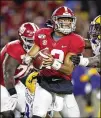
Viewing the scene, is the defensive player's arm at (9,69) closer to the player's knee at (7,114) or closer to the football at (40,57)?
the player's knee at (7,114)

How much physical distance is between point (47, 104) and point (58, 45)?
68 cm

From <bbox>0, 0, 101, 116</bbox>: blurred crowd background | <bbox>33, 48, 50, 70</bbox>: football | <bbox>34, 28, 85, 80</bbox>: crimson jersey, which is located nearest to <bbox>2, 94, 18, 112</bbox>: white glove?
<bbox>34, 28, 85, 80</bbox>: crimson jersey

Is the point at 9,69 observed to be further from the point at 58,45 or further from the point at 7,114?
the point at 58,45

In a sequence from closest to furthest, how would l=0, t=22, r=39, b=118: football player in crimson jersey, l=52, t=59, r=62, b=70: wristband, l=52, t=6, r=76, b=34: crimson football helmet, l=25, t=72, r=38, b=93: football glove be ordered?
l=52, t=59, r=62, b=70: wristband, l=52, t=6, r=76, b=34: crimson football helmet, l=25, t=72, r=38, b=93: football glove, l=0, t=22, r=39, b=118: football player in crimson jersey

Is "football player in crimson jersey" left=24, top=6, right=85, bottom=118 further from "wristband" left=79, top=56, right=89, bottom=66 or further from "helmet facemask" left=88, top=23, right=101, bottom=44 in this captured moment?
"helmet facemask" left=88, top=23, right=101, bottom=44

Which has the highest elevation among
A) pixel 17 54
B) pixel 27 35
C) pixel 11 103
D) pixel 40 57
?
pixel 27 35

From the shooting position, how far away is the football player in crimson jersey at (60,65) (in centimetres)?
709

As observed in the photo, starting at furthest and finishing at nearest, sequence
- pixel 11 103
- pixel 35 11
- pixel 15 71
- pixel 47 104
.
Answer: pixel 35 11 → pixel 15 71 → pixel 11 103 → pixel 47 104

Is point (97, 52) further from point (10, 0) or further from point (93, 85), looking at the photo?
point (10, 0)

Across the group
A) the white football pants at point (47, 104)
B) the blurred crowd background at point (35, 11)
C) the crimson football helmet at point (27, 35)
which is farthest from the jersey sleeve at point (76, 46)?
the blurred crowd background at point (35, 11)

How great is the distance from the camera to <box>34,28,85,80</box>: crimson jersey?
7109mm

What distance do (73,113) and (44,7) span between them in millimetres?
5887

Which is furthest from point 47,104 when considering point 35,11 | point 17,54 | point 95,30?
point 35,11

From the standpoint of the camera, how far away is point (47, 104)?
23.3 feet
